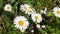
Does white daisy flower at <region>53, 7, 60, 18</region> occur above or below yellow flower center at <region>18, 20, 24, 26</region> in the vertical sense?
above

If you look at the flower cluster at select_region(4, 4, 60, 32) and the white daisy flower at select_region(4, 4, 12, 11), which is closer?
the flower cluster at select_region(4, 4, 60, 32)

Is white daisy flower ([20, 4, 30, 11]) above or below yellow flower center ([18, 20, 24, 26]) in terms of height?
above

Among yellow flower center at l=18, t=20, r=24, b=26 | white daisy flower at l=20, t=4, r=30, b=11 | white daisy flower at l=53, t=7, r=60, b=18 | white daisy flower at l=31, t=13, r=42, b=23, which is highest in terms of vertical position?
white daisy flower at l=20, t=4, r=30, b=11

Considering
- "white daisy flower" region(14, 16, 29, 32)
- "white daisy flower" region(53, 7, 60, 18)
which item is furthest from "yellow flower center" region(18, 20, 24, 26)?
"white daisy flower" region(53, 7, 60, 18)

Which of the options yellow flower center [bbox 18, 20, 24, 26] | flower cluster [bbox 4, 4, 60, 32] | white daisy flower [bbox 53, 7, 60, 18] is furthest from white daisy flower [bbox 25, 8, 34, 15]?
white daisy flower [bbox 53, 7, 60, 18]

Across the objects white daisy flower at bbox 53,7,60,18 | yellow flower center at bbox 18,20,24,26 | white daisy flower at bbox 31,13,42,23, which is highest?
white daisy flower at bbox 53,7,60,18

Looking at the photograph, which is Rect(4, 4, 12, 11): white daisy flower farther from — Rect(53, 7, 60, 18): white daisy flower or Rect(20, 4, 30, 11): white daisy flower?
Rect(53, 7, 60, 18): white daisy flower

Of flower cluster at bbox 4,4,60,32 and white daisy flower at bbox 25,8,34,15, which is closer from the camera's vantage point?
flower cluster at bbox 4,4,60,32

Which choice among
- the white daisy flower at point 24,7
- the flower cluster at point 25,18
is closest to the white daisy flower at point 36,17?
the flower cluster at point 25,18

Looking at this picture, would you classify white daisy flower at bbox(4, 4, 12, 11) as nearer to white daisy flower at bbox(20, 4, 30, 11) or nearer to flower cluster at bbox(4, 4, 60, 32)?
flower cluster at bbox(4, 4, 60, 32)

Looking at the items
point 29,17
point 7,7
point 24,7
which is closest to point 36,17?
point 29,17
